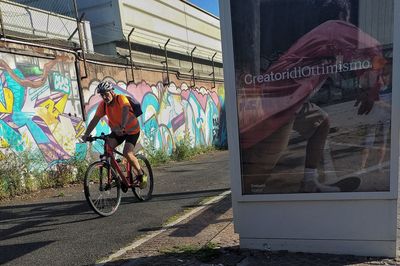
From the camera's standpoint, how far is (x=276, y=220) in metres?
4.01

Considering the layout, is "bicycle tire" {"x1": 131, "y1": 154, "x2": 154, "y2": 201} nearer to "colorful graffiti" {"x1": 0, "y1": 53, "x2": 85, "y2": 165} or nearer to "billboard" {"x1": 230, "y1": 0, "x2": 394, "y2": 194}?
"colorful graffiti" {"x1": 0, "y1": 53, "x2": 85, "y2": 165}

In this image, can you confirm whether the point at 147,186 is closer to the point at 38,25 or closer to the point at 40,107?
the point at 40,107

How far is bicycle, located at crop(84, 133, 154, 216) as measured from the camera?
565 cm

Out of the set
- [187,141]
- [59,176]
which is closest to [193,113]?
[187,141]

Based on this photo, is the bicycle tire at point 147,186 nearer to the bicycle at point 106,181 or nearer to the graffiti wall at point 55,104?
the bicycle at point 106,181

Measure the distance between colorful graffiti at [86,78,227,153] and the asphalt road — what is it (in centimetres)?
400

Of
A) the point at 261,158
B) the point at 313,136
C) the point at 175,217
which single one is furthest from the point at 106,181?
the point at 313,136

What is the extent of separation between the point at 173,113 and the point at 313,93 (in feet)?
38.9

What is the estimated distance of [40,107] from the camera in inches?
347

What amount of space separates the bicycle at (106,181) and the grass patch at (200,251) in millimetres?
1802

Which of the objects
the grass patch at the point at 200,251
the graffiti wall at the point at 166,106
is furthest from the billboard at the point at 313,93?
the graffiti wall at the point at 166,106

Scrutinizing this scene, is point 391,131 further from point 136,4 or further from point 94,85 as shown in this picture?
point 136,4

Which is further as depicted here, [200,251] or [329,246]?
[200,251]

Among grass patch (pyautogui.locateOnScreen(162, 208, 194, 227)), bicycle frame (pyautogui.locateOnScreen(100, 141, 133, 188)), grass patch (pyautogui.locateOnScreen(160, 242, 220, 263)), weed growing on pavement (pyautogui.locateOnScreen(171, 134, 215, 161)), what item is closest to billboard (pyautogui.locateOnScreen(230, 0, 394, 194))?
grass patch (pyautogui.locateOnScreen(160, 242, 220, 263))
